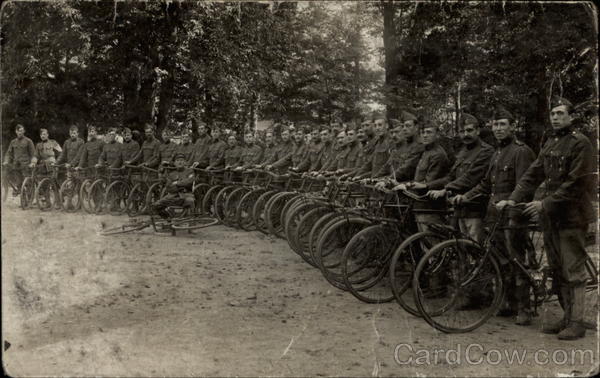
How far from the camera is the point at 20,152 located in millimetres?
10383

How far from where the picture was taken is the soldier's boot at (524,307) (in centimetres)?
482

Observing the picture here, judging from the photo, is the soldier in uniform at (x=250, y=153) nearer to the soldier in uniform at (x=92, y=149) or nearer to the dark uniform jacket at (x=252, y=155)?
the dark uniform jacket at (x=252, y=155)

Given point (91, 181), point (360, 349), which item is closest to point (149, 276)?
point (360, 349)

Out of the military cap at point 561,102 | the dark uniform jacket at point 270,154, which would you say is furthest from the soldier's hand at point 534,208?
the dark uniform jacket at point 270,154

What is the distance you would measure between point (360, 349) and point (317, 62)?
10.8 metres

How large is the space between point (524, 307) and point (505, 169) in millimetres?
1300

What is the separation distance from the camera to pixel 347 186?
22.0 ft

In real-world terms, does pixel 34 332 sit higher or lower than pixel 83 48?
lower

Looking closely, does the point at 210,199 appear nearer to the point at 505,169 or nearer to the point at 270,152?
the point at 270,152

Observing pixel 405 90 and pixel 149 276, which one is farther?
pixel 405 90

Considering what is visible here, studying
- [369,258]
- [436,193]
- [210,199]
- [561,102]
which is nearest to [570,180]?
[561,102]

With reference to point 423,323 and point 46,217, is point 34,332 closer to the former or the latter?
point 423,323

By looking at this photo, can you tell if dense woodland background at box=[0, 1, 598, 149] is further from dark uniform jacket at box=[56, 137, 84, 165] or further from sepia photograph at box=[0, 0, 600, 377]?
dark uniform jacket at box=[56, 137, 84, 165]

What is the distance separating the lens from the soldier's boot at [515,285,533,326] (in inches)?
190
